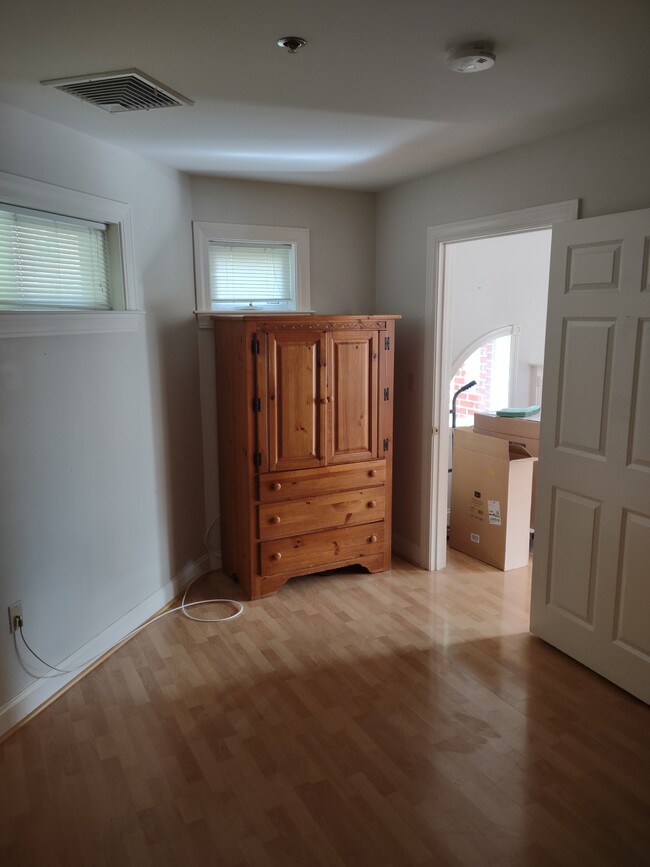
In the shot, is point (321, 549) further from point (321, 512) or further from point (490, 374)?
point (490, 374)

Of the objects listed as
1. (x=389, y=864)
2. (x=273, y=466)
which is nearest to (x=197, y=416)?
(x=273, y=466)

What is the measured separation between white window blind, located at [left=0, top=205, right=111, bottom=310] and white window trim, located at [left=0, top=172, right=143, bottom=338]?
55 mm

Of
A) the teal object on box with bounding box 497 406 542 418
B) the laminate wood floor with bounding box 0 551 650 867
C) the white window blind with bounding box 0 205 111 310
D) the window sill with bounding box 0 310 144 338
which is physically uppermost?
the white window blind with bounding box 0 205 111 310

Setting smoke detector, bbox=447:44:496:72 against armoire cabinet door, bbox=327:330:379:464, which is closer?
smoke detector, bbox=447:44:496:72

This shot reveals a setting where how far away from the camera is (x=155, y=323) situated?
10.7 feet

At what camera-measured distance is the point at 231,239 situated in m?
3.71

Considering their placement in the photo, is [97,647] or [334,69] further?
[97,647]

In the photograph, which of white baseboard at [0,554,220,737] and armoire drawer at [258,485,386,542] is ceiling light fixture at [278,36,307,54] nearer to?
armoire drawer at [258,485,386,542]

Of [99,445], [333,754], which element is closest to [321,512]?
[99,445]

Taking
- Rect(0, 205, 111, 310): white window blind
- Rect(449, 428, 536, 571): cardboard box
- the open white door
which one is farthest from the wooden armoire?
the open white door

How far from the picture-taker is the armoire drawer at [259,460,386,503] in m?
3.40

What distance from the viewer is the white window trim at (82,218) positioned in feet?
7.63

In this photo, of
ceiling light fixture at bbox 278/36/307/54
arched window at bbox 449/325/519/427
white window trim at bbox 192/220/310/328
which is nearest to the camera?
Result: ceiling light fixture at bbox 278/36/307/54

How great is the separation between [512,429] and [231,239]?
2148mm
